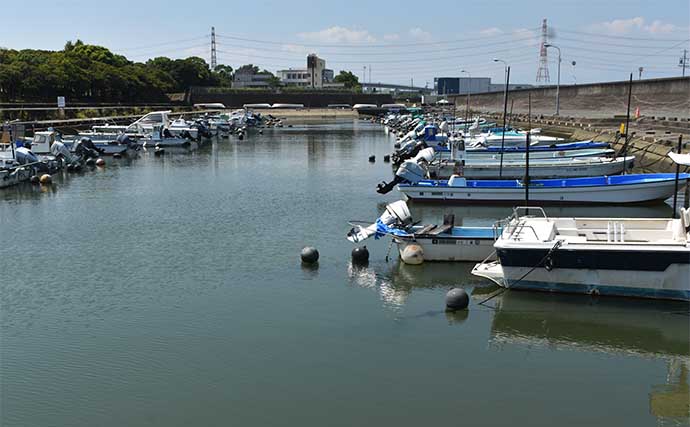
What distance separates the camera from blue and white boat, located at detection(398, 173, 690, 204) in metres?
33.2

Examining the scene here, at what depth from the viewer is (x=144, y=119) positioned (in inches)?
3115

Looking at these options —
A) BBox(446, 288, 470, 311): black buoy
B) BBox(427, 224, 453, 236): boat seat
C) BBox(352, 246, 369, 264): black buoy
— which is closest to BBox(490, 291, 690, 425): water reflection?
BBox(446, 288, 470, 311): black buoy

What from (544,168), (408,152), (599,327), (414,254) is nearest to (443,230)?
(414,254)

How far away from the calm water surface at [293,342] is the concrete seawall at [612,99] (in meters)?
48.1

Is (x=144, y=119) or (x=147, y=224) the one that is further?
(x=144, y=119)

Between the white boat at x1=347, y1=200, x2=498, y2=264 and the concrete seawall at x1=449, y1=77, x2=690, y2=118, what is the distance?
1893 inches

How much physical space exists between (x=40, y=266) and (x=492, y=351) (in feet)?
52.7

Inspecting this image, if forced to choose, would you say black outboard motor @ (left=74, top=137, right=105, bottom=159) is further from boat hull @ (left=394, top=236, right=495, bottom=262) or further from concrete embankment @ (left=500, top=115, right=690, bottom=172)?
boat hull @ (left=394, top=236, right=495, bottom=262)

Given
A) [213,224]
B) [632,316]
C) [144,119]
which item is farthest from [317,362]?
[144,119]

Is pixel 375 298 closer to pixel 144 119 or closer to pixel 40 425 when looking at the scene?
pixel 40 425

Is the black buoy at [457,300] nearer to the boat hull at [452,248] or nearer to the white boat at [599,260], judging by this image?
the white boat at [599,260]

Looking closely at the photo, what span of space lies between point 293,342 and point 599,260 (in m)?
8.64

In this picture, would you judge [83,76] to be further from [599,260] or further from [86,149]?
[599,260]

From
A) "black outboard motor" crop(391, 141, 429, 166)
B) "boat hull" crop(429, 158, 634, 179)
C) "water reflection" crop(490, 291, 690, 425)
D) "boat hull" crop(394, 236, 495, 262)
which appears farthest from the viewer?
"black outboard motor" crop(391, 141, 429, 166)
